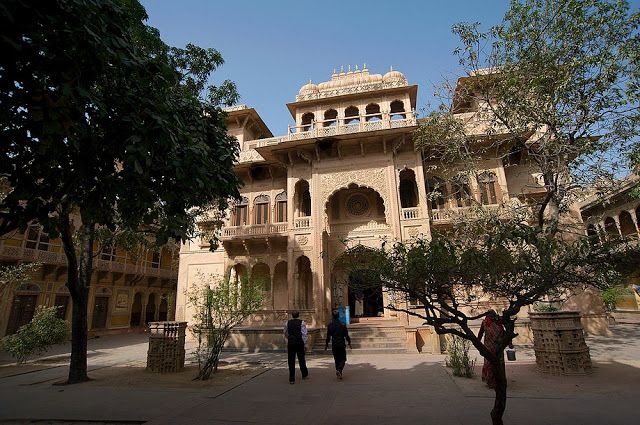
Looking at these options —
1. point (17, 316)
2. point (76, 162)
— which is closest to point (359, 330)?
point (76, 162)

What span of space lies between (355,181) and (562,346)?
11436mm

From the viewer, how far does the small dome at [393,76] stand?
66.5ft

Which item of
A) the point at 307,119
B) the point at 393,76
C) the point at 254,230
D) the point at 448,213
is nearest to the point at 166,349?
the point at 254,230

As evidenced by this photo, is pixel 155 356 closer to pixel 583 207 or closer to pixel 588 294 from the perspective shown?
pixel 588 294

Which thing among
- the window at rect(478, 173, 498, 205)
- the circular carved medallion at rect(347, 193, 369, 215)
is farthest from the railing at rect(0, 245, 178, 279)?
the window at rect(478, 173, 498, 205)

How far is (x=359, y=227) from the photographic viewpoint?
18391mm

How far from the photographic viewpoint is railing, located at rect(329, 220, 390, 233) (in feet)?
58.5

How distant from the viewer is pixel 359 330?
1506 centimetres

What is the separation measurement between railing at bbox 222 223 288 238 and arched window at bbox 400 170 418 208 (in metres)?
6.45

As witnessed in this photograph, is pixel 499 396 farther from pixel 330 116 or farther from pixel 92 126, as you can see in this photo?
pixel 330 116

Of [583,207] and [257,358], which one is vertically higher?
[583,207]

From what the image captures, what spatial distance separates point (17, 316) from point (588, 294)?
94.8ft

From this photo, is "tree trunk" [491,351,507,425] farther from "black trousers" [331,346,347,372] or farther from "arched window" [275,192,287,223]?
"arched window" [275,192,287,223]

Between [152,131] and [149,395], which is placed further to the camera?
[149,395]
